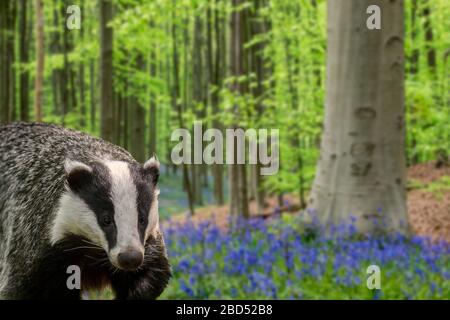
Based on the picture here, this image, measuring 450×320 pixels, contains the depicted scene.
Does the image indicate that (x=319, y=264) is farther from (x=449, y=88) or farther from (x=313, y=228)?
(x=449, y=88)

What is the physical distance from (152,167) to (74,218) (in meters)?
0.21

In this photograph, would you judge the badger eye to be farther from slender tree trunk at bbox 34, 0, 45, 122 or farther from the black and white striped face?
slender tree trunk at bbox 34, 0, 45, 122

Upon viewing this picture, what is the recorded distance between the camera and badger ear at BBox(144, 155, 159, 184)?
121 cm

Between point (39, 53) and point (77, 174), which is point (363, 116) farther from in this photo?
point (77, 174)

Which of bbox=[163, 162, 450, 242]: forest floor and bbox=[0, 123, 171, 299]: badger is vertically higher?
bbox=[0, 123, 171, 299]: badger

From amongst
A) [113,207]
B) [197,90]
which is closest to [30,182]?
[113,207]

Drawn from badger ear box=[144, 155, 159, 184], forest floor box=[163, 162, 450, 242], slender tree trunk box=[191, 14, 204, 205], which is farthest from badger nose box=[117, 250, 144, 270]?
slender tree trunk box=[191, 14, 204, 205]

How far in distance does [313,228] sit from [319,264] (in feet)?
6.90

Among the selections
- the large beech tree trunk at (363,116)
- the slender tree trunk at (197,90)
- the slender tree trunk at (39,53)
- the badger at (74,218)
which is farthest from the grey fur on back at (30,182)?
the slender tree trunk at (197,90)

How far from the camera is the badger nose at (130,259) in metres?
0.97

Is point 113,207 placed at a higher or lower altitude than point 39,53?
lower

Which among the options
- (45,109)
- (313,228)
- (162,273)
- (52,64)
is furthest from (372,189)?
(45,109)

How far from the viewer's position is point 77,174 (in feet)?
3.50

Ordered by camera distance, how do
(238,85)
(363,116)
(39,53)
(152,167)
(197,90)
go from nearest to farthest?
1. (152,167)
2. (39,53)
3. (363,116)
4. (238,85)
5. (197,90)
